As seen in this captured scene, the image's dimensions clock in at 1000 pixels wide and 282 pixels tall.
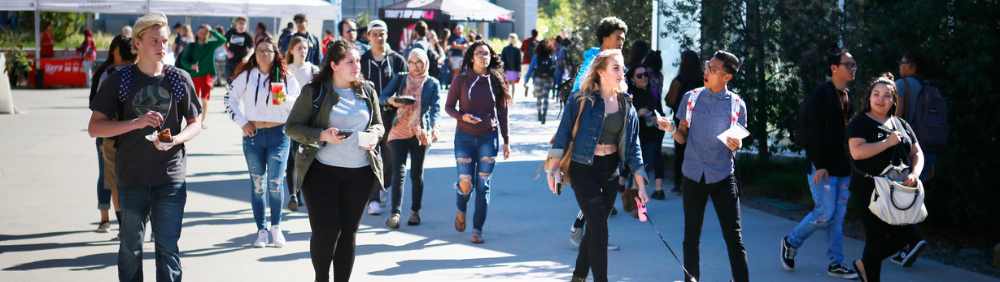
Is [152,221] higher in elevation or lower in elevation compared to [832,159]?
lower

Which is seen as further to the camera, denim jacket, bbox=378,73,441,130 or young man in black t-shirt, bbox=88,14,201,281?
denim jacket, bbox=378,73,441,130

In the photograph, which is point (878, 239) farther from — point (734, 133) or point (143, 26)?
point (143, 26)

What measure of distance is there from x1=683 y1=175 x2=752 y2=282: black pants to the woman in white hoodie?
311 cm

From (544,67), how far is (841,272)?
12.1 meters

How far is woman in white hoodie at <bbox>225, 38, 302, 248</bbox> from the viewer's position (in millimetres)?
6484

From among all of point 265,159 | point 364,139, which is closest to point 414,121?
point 265,159

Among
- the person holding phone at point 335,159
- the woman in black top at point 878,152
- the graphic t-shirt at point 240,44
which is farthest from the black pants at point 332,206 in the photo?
the graphic t-shirt at point 240,44

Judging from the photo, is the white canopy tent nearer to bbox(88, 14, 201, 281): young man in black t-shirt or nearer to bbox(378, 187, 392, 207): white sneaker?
Result: bbox(378, 187, 392, 207): white sneaker

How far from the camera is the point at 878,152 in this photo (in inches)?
204

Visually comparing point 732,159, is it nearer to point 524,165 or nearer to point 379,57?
point 379,57

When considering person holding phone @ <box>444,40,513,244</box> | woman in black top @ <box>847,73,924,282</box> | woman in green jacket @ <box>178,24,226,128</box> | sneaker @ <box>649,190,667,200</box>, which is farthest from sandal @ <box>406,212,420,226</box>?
woman in green jacket @ <box>178,24,226,128</box>

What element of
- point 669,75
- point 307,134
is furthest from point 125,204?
point 669,75

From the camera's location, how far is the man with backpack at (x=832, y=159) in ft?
19.5

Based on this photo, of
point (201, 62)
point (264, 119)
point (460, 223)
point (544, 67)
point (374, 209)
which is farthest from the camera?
point (544, 67)
